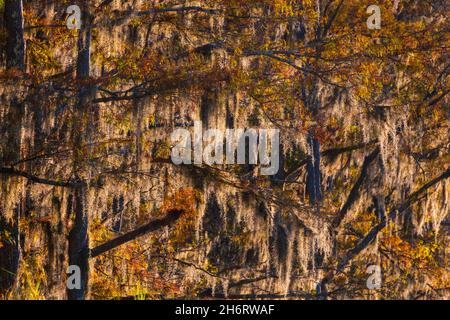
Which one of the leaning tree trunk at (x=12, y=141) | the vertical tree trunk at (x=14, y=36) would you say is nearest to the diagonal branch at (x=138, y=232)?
the leaning tree trunk at (x=12, y=141)

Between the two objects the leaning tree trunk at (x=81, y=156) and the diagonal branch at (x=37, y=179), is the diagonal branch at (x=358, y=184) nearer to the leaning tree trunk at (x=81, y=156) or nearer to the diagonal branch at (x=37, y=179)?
the leaning tree trunk at (x=81, y=156)

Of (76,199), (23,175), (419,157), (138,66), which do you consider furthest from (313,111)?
(23,175)

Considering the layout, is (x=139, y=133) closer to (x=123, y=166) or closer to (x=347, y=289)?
(x=123, y=166)

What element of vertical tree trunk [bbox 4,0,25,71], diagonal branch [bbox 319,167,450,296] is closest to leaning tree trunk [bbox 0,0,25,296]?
vertical tree trunk [bbox 4,0,25,71]

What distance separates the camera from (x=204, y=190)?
13.2m

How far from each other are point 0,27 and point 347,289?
731 centimetres

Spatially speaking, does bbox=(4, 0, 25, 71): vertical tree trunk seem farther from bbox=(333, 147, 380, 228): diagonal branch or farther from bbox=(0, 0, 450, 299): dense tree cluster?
bbox=(333, 147, 380, 228): diagonal branch

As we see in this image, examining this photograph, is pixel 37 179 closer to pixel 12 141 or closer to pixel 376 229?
pixel 12 141

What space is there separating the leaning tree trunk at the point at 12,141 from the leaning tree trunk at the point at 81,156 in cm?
85

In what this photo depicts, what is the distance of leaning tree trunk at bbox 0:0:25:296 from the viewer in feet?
37.6

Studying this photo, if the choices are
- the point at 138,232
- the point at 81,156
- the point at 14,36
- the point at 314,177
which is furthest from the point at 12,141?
the point at 314,177

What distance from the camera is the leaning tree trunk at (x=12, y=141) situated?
1145cm

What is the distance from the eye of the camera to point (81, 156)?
12.7 meters

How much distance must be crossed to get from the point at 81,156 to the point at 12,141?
4.07 ft
